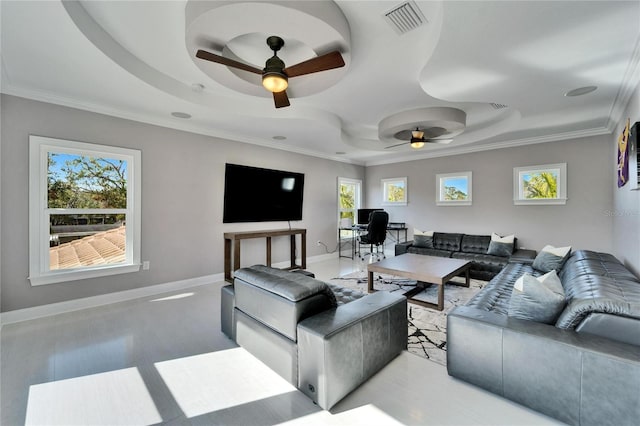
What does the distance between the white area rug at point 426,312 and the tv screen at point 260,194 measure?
187 cm

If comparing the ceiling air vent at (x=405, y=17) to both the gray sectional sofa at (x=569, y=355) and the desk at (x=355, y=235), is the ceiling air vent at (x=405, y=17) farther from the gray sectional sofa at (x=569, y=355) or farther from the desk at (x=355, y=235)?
the desk at (x=355, y=235)

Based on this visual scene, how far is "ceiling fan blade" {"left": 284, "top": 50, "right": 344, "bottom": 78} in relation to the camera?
1987mm

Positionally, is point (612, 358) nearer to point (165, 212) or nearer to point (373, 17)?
point (373, 17)

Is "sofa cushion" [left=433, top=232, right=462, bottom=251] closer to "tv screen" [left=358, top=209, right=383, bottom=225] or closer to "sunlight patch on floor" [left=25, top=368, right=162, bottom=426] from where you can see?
"tv screen" [left=358, top=209, right=383, bottom=225]

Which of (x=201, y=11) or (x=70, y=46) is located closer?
(x=201, y=11)

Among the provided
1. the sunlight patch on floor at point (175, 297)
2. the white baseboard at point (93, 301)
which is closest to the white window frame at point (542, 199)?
the white baseboard at point (93, 301)

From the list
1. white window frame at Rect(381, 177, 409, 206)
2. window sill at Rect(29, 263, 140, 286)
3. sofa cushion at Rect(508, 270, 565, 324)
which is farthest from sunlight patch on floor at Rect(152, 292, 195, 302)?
white window frame at Rect(381, 177, 409, 206)

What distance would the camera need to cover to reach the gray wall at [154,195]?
2.96 m

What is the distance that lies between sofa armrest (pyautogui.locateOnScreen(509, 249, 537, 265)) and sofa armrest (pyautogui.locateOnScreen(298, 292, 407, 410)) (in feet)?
10.4

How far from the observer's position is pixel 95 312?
3.23 metres

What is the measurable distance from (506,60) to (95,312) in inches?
205

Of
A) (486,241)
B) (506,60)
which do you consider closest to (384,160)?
(486,241)

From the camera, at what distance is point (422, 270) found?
3523 mm

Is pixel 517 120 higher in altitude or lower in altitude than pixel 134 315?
higher
